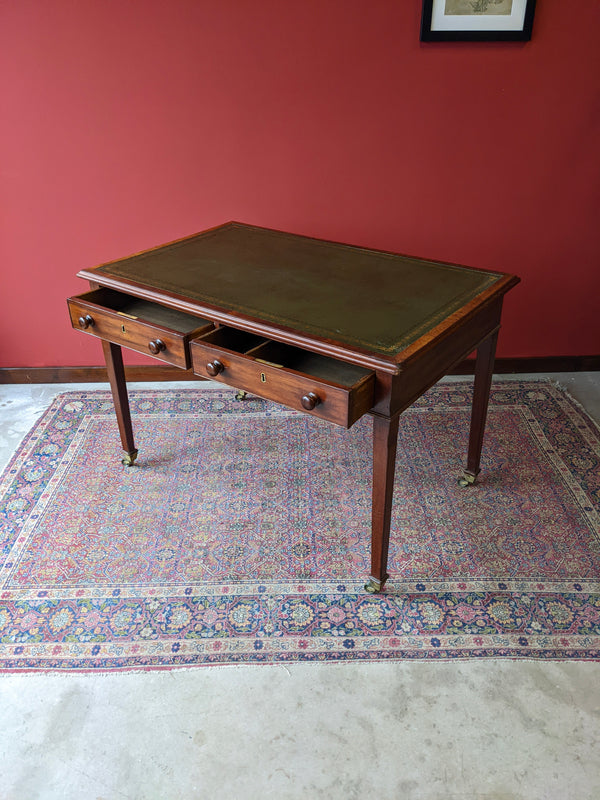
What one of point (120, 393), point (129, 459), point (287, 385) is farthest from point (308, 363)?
point (129, 459)

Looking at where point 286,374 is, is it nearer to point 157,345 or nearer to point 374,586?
point 157,345

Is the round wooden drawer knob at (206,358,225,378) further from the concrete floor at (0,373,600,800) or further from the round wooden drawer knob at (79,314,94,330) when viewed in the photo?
the concrete floor at (0,373,600,800)

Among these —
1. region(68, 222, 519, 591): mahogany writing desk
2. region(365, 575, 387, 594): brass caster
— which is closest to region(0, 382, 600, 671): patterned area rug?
region(365, 575, 387, 594): brass caster

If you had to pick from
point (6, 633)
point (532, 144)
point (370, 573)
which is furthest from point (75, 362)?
point (532, 144)

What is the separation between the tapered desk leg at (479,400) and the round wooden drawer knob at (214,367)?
0.85 m

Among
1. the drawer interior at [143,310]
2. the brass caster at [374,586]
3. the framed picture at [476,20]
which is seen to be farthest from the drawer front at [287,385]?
the framed picture at [476,20]

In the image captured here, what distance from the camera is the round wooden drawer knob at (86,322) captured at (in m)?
2.18

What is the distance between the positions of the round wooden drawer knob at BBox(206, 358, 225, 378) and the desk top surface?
0.15 metres

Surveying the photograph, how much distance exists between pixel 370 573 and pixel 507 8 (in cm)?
212

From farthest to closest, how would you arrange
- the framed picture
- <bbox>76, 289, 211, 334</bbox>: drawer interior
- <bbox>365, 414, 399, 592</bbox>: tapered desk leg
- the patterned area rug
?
1. the framed picture
2. <bbox>76, 289, 211, 334</bbox>: drawer interior
3. the patterned area rug
4. <bbox>365, 414, 399, 592</bbox>: tapered desk leg

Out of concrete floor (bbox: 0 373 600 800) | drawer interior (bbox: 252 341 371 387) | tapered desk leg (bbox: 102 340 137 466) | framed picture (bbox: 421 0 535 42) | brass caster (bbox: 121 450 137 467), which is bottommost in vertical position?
concrete floor (bbox: 0 373 600 800)

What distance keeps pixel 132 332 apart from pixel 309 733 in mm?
1240

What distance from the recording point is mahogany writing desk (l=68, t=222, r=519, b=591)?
169 centimetres

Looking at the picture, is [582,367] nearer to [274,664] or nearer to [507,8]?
[507,8]
